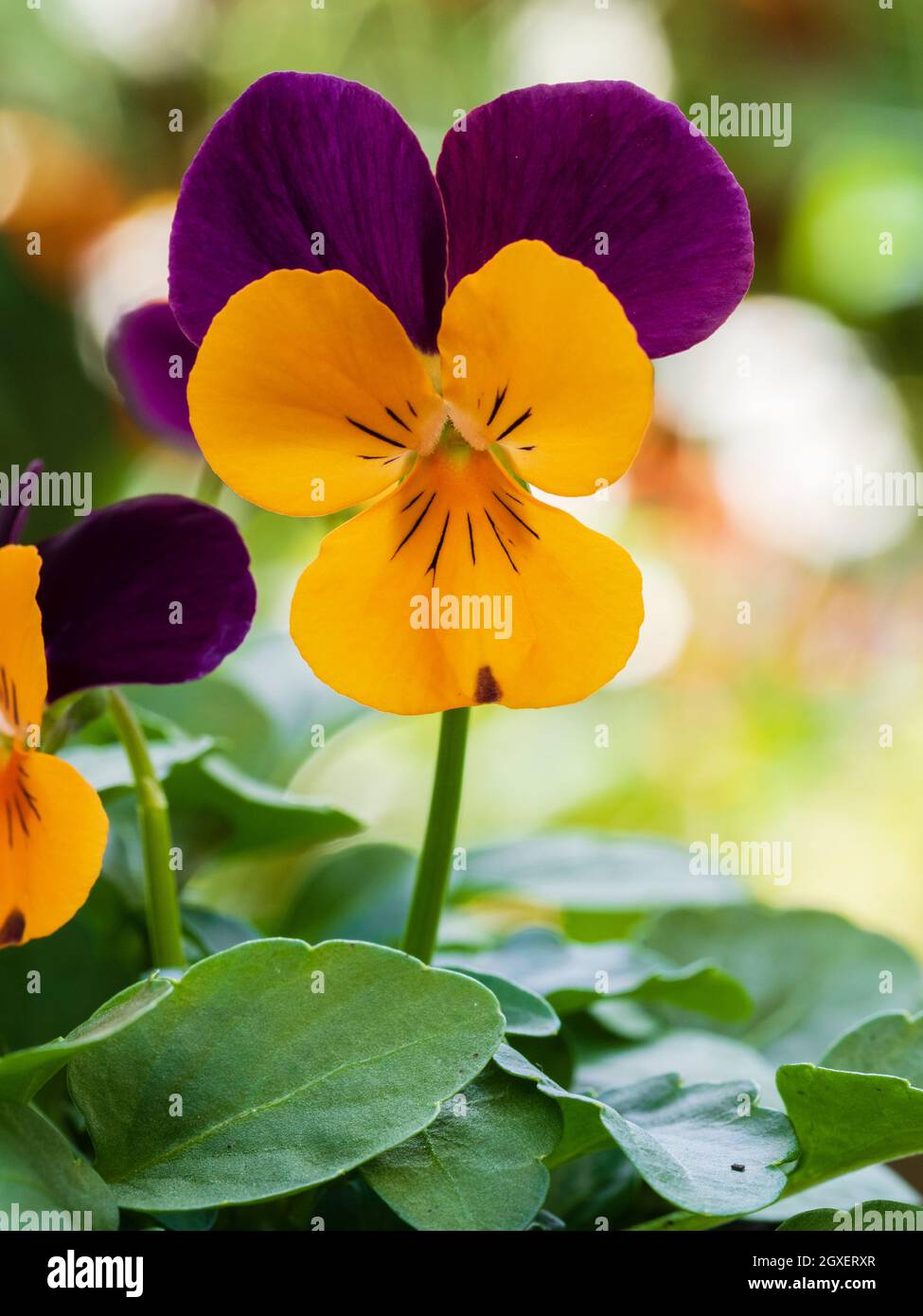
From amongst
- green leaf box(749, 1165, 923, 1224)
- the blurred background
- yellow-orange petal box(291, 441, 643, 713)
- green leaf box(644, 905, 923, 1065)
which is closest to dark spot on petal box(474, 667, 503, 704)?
yellow-orange petal box(291, 441, 643, 713)

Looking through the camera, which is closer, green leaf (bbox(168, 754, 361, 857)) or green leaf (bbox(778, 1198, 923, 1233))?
green leaf (bbox(778, 1198, 923, 1233))

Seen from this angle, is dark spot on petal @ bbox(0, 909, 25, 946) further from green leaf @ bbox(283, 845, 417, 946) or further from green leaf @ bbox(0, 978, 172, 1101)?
green leaf @ bbox(283, 845, 417, 946)

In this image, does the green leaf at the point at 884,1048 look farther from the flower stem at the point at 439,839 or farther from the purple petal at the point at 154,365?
the purple petal at the point at 154,365

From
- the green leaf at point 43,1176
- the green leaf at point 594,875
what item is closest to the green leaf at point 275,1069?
the green leaf at point 43,1176

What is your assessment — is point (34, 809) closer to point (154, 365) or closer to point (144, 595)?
point (144, 595)

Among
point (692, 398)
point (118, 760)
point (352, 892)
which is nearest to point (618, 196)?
point (118, 760)

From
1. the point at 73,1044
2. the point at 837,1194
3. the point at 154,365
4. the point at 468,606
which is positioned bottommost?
the point at 837,1194

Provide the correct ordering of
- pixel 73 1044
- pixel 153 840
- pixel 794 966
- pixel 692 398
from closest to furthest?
pixel 73 1044
pixel 153 840
pixel 794 966
pixel 692 398

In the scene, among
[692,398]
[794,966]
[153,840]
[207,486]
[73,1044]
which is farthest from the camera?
[692,398]
